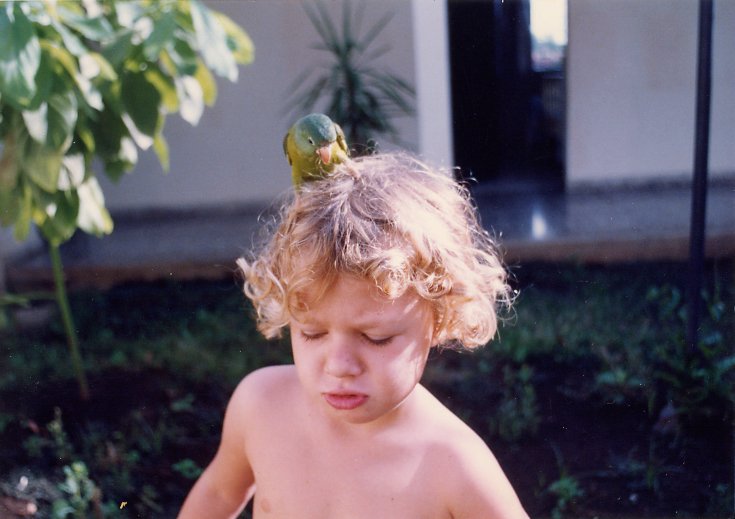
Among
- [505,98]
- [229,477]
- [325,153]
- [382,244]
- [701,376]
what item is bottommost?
[701,376]

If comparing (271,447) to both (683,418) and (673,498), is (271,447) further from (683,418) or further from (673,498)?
(683,418)

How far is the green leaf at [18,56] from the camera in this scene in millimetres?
1503

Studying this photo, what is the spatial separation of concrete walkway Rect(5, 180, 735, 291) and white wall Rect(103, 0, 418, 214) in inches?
12.7

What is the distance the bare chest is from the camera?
1094 mm

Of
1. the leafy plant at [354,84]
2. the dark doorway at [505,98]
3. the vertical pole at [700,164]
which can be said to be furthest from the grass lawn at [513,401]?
the dark doorway at [505,98]

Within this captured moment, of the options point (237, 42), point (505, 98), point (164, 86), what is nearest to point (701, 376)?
point (237, 42)

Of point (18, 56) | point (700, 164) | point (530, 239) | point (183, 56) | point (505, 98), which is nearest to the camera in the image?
point (18, 56)

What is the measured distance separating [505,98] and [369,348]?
6.60m

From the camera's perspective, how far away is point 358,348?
39.9 inches

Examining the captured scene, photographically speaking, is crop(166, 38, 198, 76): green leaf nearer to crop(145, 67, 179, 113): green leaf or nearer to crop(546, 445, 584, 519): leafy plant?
crop(145, 67, 179, 113): green leaf

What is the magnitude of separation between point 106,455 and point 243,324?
1.20 meters

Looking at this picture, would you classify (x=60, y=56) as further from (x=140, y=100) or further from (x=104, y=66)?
(x=140, y=100)

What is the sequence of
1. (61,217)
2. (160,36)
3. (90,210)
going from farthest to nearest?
(90,210) < (61,217) < (160,36)

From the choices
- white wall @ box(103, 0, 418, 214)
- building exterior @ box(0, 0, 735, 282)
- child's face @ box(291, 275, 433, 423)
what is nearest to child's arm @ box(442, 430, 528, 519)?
child's face @ box(291, 275, 433, 423)
